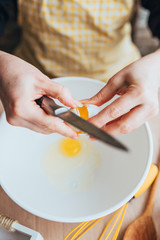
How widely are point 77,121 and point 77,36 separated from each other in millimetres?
539

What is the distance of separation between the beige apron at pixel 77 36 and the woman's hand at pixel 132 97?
1.11 ft

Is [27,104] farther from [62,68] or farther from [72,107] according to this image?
[62,68]

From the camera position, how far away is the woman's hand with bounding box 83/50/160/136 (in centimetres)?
54

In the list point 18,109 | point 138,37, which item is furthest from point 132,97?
point 138,37

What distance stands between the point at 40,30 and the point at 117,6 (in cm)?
28

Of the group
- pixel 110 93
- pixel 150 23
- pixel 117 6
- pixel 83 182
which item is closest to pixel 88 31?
pixel 117 6

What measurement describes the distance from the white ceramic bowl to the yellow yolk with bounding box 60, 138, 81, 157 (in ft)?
0.21

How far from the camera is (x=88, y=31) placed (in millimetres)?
877

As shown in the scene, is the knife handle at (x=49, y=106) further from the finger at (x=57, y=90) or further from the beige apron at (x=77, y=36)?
the beige apron at (x=77, y=36)

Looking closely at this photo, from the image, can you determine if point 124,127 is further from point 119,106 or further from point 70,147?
point 70,147

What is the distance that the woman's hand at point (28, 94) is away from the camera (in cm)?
52

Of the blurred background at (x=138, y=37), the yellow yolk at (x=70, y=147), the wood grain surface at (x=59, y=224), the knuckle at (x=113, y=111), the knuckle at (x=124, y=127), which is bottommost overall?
the wood grain surface at (x=59, y=224)

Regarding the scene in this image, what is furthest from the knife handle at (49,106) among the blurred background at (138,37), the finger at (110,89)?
the blurred background at (138,37)

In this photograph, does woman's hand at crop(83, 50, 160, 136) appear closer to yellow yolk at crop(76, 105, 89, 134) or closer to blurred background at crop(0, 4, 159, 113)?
yellow yolk at crop(76, 105, 89, 134)
